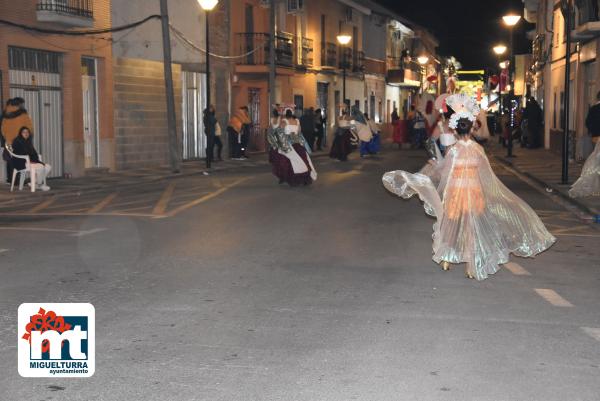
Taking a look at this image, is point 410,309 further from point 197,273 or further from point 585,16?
point 585,16

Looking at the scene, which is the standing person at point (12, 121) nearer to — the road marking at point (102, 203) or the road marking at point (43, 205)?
the road marking at point (43, 205)

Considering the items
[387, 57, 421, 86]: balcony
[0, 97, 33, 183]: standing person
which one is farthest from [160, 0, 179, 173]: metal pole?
[387, 57, 421, 86]: balcony

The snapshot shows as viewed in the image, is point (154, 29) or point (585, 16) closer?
point (585, 16)

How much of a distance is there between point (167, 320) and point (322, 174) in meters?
17.0

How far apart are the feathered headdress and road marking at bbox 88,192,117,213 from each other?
749 cm

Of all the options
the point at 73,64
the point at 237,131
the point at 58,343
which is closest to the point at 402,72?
the point at 237,131

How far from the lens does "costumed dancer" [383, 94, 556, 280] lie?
29.0 ft

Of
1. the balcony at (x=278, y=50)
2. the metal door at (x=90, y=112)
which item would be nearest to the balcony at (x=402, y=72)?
the balcony at (x=278, y=50)

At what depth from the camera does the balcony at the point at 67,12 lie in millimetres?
21250

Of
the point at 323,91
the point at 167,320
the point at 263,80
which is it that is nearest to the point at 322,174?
the point at 263,80

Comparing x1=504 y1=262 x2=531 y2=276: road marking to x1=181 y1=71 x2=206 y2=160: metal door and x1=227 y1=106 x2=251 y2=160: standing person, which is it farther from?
x1=227 y1=106 x2=251 y2=160: standing person

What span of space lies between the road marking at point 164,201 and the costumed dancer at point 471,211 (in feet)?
20.2

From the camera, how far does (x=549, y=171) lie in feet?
78.6

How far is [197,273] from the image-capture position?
900 cm
